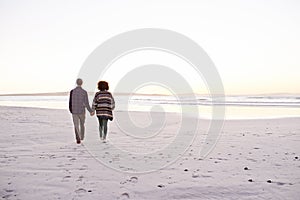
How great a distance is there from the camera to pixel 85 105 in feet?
32.8

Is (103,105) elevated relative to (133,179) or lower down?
elevated

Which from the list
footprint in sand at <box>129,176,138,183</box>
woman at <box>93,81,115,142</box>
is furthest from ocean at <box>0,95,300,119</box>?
footprint in sand at <box>129,176,138,183</box>

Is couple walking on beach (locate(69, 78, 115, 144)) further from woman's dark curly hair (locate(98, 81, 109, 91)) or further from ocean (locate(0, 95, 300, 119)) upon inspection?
ocean (locate(0, 95, 300, 119))

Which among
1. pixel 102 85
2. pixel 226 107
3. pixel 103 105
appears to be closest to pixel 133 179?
pixel 103 105

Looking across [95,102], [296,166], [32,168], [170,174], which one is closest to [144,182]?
[170,174]

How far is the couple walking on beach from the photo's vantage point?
32.2ft

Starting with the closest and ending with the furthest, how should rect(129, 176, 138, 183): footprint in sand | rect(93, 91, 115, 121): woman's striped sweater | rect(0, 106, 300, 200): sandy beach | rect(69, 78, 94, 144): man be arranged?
rect(0, 106, 300, 200): sandy beach → rect(129, 176, 138, 183): footprint in sand → rect(69, 78, 94, 144): man → rect(93, 91, 115, 121): woman's striped sweater

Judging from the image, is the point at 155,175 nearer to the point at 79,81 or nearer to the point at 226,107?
the point at 79,81

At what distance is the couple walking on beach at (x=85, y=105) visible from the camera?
983 centimetres

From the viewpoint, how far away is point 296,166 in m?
6.37

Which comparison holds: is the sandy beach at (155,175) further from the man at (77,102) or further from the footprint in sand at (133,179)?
the man at (77,102)

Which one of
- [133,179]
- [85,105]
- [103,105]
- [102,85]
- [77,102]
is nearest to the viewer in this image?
[133,179]

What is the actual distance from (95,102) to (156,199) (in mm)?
6454

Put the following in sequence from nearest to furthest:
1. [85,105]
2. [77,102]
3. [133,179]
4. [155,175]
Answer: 1. [133,179]
2. [155,175]
3. [77,102]
4. [85,105]
